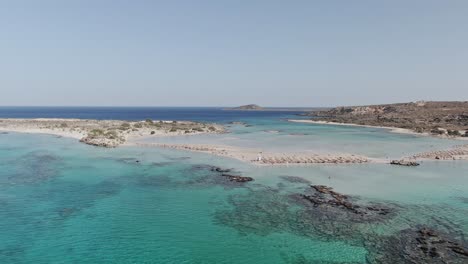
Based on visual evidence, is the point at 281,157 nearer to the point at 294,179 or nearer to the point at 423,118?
the point at 294,179

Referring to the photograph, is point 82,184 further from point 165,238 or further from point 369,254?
point 369,254

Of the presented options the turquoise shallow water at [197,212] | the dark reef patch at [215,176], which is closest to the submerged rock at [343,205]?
the turquoise shallow water at [197,212]

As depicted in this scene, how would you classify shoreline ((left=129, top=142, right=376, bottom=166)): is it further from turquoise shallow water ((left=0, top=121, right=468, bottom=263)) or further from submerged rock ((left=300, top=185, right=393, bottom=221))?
submerged rock ((left=300, top=185, right=393, bottom=221))

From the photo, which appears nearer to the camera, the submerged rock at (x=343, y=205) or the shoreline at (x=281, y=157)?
the submerged rock at (x=343, y=205)

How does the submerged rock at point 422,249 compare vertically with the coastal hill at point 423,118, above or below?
below

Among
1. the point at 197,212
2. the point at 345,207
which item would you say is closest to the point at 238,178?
the point at 197,212

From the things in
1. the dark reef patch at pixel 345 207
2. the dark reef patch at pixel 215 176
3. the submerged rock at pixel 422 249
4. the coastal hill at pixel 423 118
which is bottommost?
the submerged rock at pixel 422 249

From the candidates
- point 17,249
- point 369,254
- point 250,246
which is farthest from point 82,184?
point 369,254

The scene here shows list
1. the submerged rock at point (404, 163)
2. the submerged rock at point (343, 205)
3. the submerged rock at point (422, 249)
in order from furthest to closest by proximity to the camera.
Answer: the submerged rock at point (404, 163)
the submerged rock at point (343, 205)
the submerged rock at point (422, 249)

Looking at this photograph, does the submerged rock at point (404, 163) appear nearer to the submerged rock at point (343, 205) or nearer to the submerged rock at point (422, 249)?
the submerged rock at point (343, 205)
